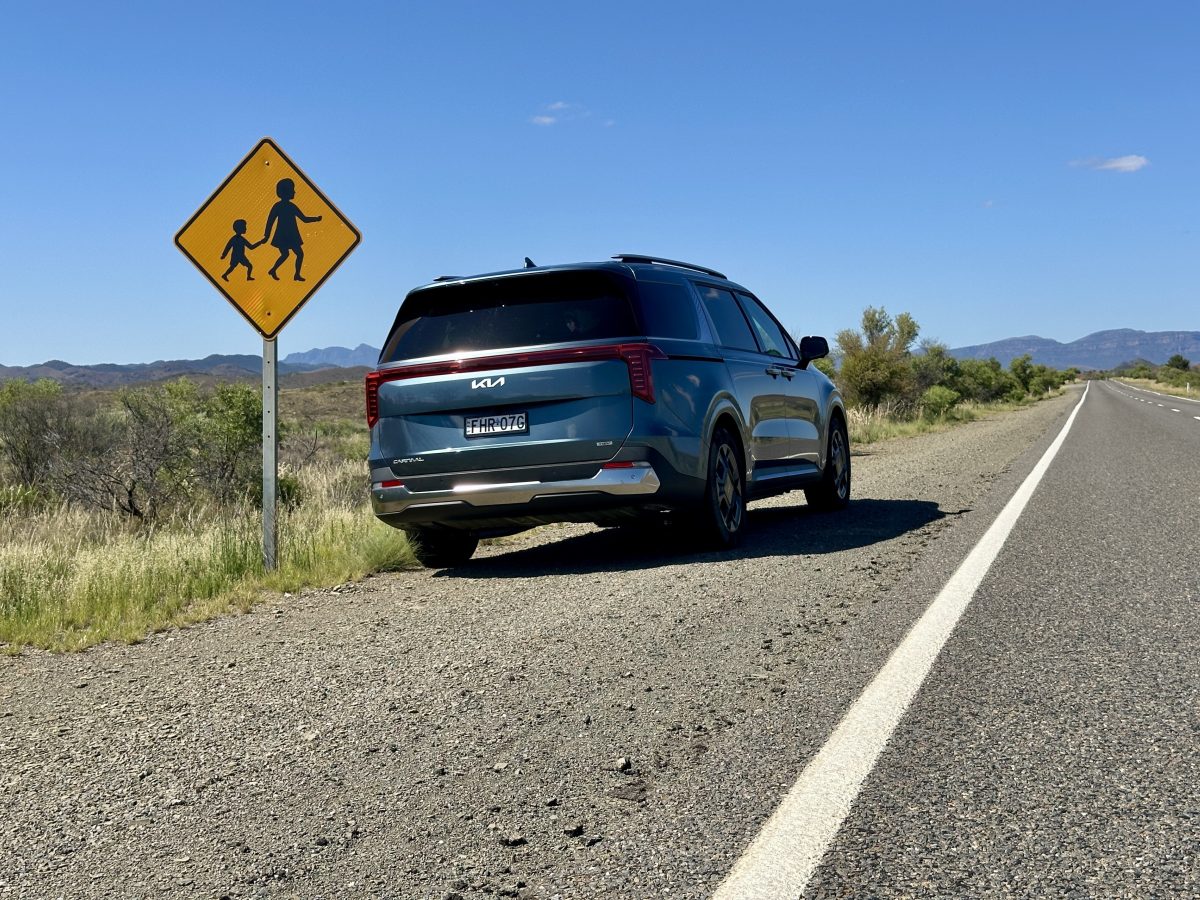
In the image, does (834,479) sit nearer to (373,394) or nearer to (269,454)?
(373,394)

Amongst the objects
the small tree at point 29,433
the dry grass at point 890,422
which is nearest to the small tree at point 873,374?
the dry grass at point 890,422

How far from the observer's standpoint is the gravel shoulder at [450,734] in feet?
9.68

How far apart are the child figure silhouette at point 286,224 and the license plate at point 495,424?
A: 1807mm

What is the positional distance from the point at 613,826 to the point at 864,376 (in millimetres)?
35068

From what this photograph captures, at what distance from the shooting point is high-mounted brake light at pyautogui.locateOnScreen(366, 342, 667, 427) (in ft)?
24.6

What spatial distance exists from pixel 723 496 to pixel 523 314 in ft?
6.26

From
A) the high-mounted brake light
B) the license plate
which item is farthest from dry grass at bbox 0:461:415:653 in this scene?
the high-mounted brake light

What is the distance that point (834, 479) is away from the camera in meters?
10.8

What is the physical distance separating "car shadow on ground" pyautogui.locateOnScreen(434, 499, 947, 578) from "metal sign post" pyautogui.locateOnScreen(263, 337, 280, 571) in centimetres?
121

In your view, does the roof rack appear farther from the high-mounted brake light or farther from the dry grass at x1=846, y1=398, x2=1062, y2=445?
the dry grass at x1=846, y1=398, x2=1062, y2=445

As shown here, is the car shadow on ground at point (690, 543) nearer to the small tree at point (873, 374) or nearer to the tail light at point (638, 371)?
the tail light at point (638, 371)

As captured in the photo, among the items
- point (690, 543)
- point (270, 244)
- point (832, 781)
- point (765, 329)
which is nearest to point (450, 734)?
point (832, 781)

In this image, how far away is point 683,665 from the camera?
15.9 feet

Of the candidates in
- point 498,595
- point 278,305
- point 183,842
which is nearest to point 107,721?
point 183,842
